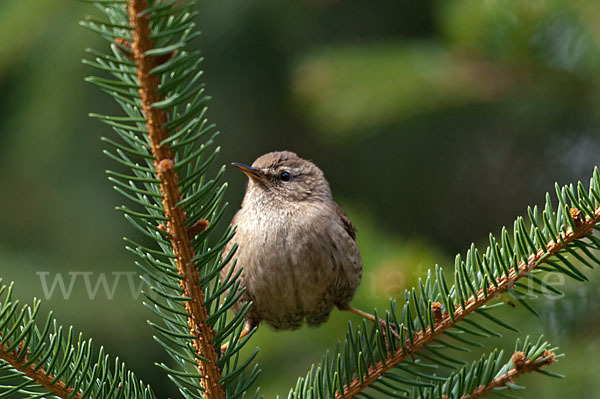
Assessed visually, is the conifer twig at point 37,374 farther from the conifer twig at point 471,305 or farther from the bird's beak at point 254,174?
the bird's beak at point 254,174

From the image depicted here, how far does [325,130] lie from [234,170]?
1674 mm

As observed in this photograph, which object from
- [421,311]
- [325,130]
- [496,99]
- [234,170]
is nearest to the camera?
[421,311]

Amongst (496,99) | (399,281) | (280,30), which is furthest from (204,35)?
(399,281)

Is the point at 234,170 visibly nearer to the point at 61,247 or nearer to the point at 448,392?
the point at 61,247

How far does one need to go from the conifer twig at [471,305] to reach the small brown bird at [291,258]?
3.58 ft

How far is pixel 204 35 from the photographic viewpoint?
16.6 ft

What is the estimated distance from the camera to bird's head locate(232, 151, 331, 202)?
149 inches

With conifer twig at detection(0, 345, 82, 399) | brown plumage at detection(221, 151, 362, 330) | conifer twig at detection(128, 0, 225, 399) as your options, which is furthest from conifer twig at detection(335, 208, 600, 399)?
brown plumage at detection(221, 151, 362, 330)

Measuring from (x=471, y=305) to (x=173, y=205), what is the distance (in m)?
1.02

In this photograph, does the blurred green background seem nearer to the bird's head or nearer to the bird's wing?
the bird's wing

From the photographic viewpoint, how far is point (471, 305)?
7.06 feet

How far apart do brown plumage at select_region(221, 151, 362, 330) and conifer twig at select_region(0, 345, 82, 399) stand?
1.48 metres

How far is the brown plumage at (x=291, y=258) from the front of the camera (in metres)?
3.36

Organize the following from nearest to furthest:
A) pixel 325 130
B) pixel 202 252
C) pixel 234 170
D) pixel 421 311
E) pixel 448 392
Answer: pixel 202 252 < pixel 448 392 < pixel 421 311 < pixel 325 130 < pixel 234 170
